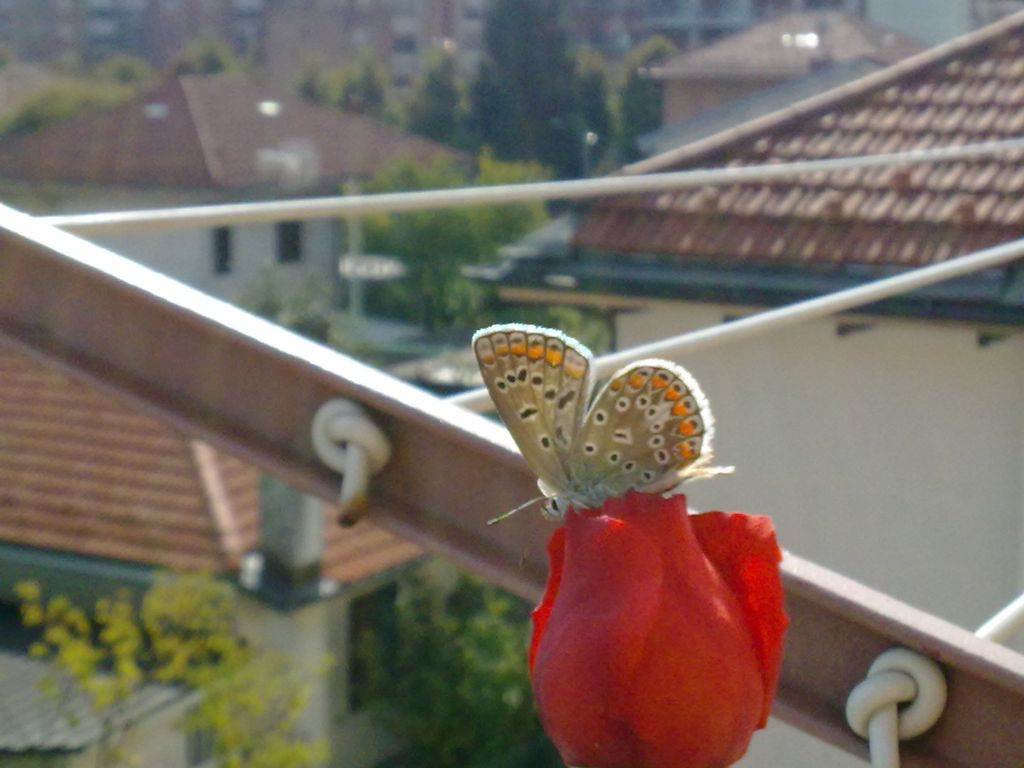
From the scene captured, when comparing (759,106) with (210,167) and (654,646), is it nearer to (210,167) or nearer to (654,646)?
(210,167)

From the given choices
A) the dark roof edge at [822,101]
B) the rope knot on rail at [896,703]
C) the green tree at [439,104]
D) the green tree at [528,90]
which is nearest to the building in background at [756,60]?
the green tree at [528,90]

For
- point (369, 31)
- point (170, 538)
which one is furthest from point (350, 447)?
point (369, 31)

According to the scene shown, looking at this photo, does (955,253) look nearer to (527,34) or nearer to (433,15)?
(527,34)

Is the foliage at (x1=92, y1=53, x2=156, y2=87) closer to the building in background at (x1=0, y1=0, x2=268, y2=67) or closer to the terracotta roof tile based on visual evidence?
the building in background at (x1=0, y1=0, x2=268, y2=67)

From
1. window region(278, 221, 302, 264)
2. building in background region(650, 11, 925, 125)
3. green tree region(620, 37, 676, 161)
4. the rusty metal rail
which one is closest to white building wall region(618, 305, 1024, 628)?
the rusty metal rail

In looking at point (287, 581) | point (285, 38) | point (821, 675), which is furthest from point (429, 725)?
point (285, 38)

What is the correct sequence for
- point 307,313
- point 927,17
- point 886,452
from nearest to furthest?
point 886,452, point 927,17, point 307,313
